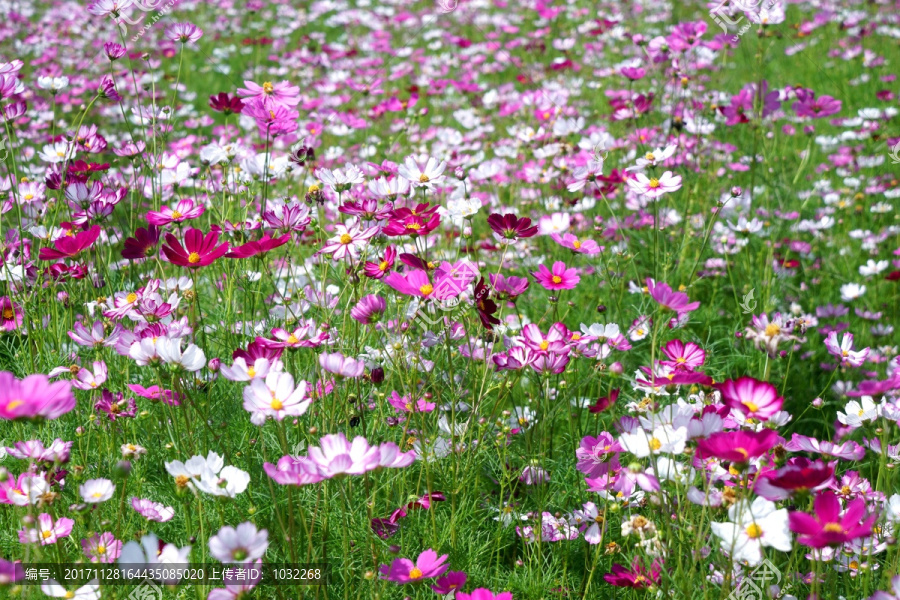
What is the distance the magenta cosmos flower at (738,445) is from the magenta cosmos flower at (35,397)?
29.2 inches

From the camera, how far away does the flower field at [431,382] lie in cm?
102

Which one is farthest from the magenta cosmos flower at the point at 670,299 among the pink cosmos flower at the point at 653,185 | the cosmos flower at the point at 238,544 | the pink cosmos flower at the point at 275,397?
the cosmos flower at the point at 238,544

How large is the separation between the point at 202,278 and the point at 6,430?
92cm

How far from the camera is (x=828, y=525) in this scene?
90 cm

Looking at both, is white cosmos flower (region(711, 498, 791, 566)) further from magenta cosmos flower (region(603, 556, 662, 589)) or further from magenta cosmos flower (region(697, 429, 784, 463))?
magenta cosmos flower (region(603, 556, 662, 589))

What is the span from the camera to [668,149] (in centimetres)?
163

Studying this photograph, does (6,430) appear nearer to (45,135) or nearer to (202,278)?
(202,278)

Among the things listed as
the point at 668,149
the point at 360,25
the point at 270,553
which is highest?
the point at 668,149

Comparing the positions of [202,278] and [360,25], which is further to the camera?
[360,25]

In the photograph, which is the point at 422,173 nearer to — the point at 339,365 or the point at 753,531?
the point at 339,365

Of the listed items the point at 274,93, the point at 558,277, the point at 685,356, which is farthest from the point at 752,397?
the point at 274,93

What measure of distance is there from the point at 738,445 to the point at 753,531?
12 centimetres

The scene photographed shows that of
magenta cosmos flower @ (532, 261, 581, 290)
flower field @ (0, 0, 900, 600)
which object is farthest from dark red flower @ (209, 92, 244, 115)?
magenta cosmos flower @ (532, 261, 581, 290)

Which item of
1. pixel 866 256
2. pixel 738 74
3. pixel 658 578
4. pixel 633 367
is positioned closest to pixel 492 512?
pixel 658 578
